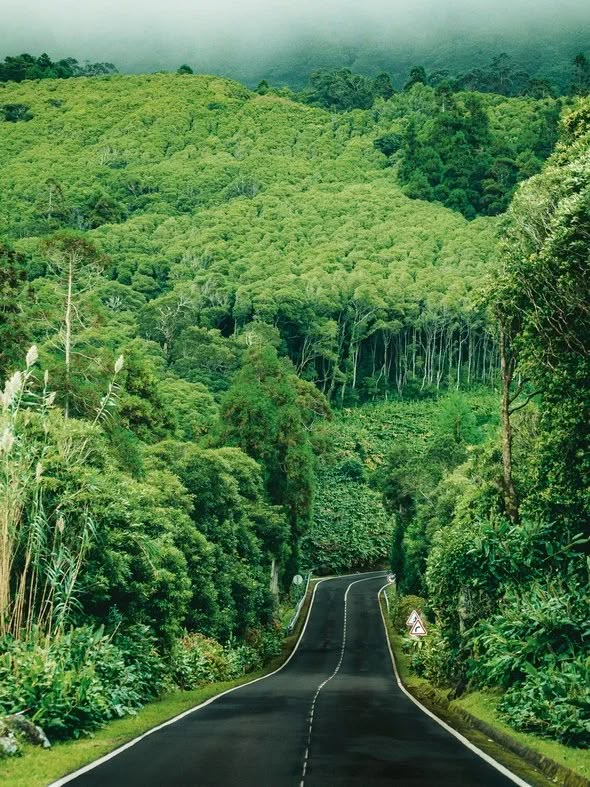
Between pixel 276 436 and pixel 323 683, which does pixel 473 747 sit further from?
pixel 276 436

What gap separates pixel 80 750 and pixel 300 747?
11.3 feet

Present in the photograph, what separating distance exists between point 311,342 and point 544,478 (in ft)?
323

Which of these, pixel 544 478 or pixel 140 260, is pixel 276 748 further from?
pixel 140 260

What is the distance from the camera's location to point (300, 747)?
1598 centimetres

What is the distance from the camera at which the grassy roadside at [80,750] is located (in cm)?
1225

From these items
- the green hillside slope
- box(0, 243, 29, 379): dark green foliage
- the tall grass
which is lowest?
the tall grass

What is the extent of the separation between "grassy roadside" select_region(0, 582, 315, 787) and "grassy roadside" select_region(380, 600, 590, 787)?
5826 mm

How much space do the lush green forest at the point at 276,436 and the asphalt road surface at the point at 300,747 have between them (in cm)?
175

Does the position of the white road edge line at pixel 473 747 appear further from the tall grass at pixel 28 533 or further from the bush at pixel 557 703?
the tall grass at pixel 28 533

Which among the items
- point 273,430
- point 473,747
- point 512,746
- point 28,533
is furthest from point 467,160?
point 473,747

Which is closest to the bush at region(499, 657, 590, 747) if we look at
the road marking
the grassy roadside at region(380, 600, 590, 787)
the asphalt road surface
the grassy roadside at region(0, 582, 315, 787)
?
the grassy roadside at region(380, 600, 590, 787)

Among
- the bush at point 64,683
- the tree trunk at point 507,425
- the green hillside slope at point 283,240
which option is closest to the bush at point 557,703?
the tree trunk at point 507,425

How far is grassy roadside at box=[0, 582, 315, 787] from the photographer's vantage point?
40.2 feet

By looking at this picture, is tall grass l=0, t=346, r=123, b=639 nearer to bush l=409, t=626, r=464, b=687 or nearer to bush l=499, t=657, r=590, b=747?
bush l=499, t=657, r=590, b=747
